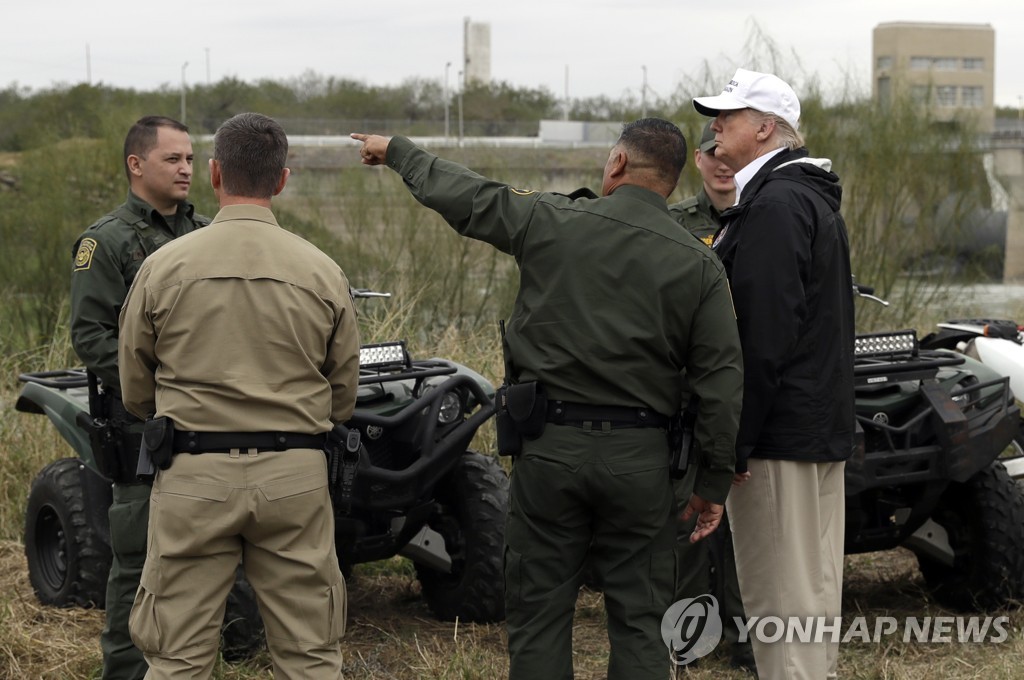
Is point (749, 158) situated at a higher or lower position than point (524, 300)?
higher

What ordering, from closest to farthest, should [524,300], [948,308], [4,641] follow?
[524,300]
[4,641]
[948,308]

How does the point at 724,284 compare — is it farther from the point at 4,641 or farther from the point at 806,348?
the point at 4,641

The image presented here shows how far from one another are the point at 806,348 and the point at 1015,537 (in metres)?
1.94

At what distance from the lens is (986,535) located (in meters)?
4.80

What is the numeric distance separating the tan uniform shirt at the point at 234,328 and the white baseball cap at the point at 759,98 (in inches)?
47.8

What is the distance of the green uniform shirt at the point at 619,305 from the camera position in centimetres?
329

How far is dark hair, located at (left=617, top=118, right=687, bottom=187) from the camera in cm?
340

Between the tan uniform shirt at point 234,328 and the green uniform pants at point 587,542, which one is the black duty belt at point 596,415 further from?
the tan uniform shirt at point 234,328

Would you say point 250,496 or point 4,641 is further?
point 4,641

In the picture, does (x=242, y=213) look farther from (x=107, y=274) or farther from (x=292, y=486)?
(x=107, y=274)

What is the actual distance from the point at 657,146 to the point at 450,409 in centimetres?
160

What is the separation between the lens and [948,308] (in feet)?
42.3

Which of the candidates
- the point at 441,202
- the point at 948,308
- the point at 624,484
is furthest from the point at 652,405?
the point at 948,308

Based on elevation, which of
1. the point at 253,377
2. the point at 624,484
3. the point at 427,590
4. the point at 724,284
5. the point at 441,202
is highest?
the point at 441,202
